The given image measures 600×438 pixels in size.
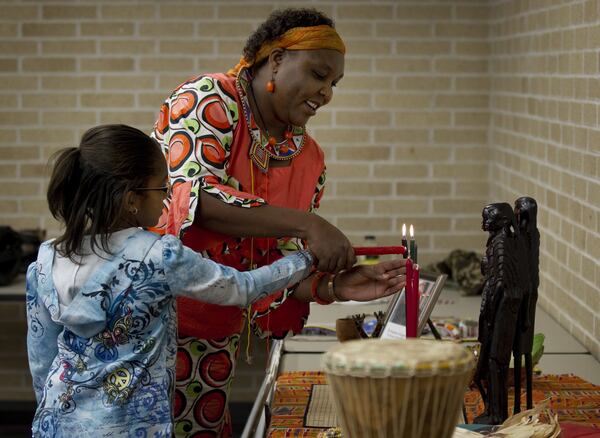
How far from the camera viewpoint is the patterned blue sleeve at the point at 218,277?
1961 mm

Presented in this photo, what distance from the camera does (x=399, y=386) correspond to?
1.43 metres

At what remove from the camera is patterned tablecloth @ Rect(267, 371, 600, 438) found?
7.48 feet

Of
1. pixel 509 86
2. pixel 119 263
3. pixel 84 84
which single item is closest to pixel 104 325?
pixel 119 263

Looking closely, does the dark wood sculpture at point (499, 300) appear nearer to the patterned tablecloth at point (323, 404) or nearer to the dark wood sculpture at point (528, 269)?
the dark wood sculpture at point (528, 269)

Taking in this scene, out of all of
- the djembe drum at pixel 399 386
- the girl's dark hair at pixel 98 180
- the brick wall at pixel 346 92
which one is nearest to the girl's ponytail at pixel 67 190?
the girl's dark hair at pixel 98 180

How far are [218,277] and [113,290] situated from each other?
0.20 meters

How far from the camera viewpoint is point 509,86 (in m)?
4.42

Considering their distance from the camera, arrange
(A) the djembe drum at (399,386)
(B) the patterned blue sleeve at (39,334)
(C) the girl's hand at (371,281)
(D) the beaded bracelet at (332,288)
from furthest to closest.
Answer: (D) the beaded bracelet at (332,288)
(C) the girl's hand at (371,281)
(B) the patterned blue sleeve at (39,334)
(A) the djembe drum at (399,386)

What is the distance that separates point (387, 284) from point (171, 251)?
509mm

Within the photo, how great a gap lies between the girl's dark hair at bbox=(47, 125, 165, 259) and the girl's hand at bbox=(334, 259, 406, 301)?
0.51m

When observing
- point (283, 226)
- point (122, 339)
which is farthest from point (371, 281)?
point (122, 339)

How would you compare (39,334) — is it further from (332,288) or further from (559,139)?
(559,139)

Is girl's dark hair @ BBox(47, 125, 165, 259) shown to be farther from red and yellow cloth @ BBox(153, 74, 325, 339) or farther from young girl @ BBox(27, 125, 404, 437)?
red and yellow cloth @ BBox(153, 74, 325, 339)

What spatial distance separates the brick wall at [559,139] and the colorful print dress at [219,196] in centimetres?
97
